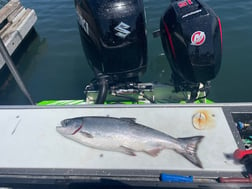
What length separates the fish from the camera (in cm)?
178

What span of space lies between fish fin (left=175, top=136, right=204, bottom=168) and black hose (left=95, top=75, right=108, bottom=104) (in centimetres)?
131

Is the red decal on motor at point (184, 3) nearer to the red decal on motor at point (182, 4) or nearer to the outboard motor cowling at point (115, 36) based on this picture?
the red decal on motor at point (182, 4)

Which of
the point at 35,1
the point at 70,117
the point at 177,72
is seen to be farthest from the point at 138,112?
the point at 35,1

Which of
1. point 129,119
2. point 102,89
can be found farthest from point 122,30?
point 129,119

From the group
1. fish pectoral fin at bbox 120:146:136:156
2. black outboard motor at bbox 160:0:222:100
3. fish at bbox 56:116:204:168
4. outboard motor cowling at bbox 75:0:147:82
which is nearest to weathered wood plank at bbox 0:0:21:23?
outboard motor cowling at bbox 75:0:147:82

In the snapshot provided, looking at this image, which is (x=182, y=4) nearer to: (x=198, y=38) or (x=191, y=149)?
(x=198, y=38)

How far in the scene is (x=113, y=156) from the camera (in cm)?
178

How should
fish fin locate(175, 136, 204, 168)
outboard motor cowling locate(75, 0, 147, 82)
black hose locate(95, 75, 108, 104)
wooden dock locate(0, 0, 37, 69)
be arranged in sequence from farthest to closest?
wooden dock locate(0, 0, 37, 69), black hose locate(95, 75, 108, 104), outboard motor cowling locate(75, 0, 147, 82), fish fin locate(175, 136, 204, 168)

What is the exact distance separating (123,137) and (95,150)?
0.78 ft

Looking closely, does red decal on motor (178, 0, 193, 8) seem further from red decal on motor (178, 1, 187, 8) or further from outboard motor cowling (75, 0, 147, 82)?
outboard motor cowling (75, 0, 147, 82)

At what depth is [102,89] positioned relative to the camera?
9.57 ft

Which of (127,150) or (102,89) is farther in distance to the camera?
(102,89)

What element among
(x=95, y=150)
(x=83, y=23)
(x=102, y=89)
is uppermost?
(x=83, y=23)

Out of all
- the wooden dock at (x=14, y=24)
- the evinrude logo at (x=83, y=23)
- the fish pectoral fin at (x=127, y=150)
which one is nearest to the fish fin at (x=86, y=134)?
the fish pectoral fin at (x=127, y=150)
